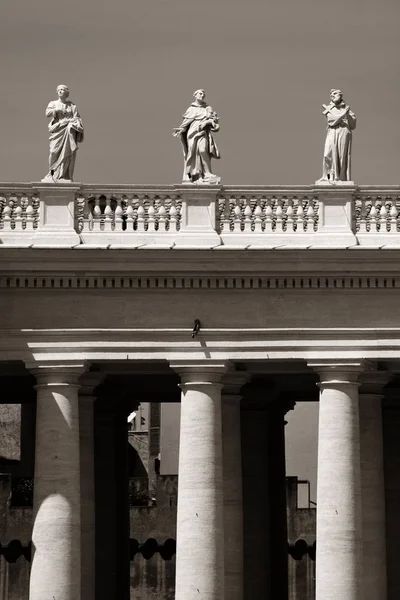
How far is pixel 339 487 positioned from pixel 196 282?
8.49 meters

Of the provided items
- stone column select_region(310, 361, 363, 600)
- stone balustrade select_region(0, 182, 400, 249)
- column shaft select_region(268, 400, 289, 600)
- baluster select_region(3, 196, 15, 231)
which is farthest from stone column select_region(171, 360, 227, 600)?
column shaft select_region(268, 400, 289, 600)

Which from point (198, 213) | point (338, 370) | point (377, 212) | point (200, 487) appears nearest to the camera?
point (200, 487)

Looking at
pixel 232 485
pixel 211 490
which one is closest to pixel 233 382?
pixel 232 485

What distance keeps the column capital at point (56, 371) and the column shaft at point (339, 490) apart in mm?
8314

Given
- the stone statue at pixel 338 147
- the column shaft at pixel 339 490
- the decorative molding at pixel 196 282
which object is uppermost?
the stone statue at pixel 338 147

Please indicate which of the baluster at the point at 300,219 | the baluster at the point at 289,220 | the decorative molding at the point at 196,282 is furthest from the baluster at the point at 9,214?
the baluster at the point at 300,219

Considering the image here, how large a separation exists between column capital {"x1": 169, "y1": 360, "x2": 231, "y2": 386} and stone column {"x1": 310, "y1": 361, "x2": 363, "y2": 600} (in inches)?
129

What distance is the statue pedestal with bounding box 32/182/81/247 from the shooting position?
→ 265ft

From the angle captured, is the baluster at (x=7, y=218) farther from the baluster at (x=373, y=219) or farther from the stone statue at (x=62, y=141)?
the baluster at (x=373, y=219)

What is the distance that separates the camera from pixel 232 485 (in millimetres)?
84438

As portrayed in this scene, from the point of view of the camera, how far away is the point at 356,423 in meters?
80.6

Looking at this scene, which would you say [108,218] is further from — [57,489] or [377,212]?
[57,489]

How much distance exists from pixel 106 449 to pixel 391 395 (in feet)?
37.8

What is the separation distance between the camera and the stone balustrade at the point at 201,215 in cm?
8106
